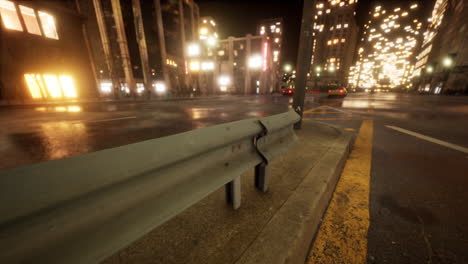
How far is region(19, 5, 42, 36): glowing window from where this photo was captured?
15.1m

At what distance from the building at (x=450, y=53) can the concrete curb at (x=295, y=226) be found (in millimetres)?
53079

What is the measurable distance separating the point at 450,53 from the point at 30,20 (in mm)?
71405

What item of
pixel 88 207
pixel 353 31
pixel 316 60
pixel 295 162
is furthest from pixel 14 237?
pixel 353 31

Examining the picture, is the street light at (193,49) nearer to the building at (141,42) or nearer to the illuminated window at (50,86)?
the building at (141,42)

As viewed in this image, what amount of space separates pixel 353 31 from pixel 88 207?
105 meters

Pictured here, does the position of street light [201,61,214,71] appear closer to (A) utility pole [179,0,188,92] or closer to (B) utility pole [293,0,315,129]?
(A) utility pole [179,0,188,92]

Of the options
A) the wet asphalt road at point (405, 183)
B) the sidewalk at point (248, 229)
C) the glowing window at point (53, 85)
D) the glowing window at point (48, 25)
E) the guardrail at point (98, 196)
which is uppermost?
the glowing window at point (48, 25)

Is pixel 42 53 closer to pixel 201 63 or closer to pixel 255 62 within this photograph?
pixel 201 63

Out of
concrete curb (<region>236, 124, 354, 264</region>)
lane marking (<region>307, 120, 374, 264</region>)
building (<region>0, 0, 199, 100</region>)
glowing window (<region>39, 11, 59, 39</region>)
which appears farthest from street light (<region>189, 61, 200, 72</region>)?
concrete curb (<region>236, 124, 354, 264</region>)

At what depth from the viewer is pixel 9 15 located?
1439 cm

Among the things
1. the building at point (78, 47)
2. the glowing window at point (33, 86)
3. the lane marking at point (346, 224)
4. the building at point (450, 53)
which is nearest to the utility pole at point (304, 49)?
the lane marking at point (346, 224)

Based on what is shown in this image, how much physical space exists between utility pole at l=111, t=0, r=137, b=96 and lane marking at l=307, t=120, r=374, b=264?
100 feet

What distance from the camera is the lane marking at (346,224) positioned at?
125 centimetres

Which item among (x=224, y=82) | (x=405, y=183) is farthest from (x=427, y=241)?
(x=224, y=82)
